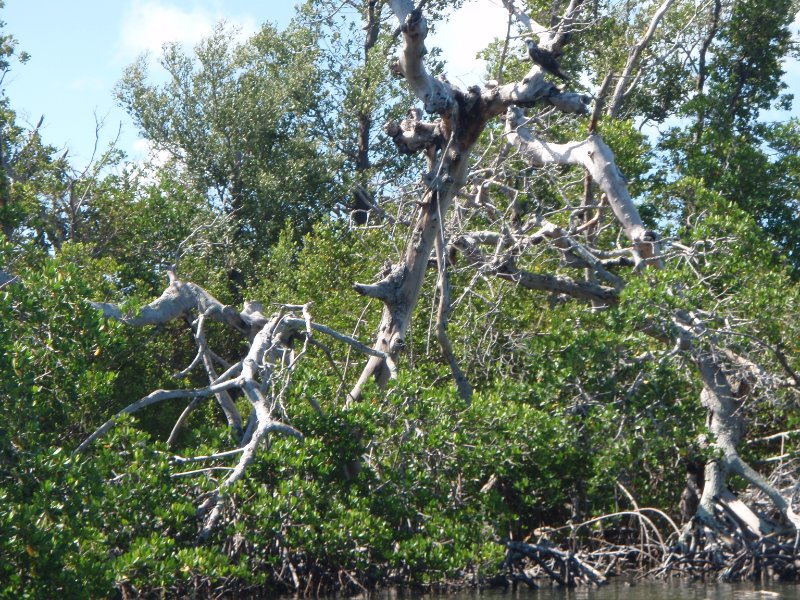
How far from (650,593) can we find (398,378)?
274cm

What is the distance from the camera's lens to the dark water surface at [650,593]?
347 inches

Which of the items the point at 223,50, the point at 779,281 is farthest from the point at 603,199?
the point at 223,50

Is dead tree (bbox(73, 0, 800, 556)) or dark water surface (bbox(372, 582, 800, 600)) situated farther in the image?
dead tree (bbox(73, 0, 800, 556))

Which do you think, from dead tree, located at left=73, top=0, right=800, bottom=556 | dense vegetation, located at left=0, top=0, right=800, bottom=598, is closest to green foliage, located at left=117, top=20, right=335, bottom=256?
dense vegetation, located at left=0, top=0, right=800, bottom=598

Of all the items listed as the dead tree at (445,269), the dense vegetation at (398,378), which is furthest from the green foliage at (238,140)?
the dead tree at (445,269)

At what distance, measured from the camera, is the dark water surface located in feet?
28.9

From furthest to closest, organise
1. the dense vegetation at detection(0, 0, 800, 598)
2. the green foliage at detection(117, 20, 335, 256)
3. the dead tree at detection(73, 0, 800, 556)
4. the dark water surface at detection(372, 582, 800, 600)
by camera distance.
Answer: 1. the green foliage at detection(117, 20, 335, 256)
2. the dead tree at detection(73, 0, 800, 556)
3. the dark water surface at detection(372, 582, 800, 600)
4. the dense vegetation at detection(0, 0, 800, 598)

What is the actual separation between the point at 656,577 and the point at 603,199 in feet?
13.1

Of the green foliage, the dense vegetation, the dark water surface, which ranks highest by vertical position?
the green foliage

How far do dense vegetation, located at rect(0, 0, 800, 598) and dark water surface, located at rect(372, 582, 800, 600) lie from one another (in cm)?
22

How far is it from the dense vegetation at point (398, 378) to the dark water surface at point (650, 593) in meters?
0.22

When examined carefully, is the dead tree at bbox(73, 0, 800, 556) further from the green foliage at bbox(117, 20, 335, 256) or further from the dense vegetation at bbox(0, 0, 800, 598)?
the green foliage at bbox(117, 20, 335, 256)

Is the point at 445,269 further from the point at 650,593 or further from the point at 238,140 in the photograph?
the point at 238,140

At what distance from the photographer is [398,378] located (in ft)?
30.3
